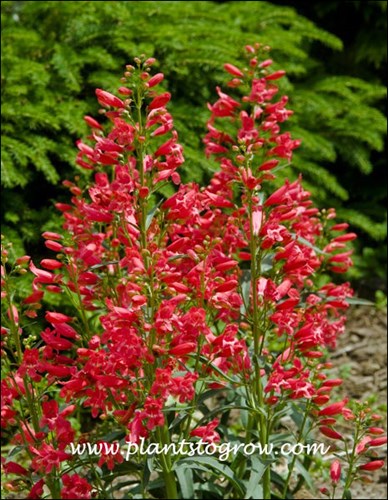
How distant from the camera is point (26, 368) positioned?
2.02 meters

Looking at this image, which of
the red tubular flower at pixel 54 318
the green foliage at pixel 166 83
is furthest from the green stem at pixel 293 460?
the green foliage at pixel 166 83

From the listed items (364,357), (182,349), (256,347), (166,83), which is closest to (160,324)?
(182,349)

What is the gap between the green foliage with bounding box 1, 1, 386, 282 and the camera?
353cm

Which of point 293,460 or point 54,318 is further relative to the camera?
point 293,460

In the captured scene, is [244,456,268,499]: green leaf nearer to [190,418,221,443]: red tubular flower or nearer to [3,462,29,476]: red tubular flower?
[190,418,221,443]: red tubular flower

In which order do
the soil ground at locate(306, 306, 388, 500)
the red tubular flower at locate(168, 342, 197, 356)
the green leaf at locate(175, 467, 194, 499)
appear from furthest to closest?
the soil ground at locate(306, 306, 388, 500)
the green leaf at locate(175, 467, 194, 499)
the red tubular flower at locate(168, 342, 197, 356)

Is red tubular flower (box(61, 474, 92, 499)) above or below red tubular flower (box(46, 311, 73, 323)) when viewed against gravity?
below

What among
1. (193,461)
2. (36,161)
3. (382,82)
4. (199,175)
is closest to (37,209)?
(36,161)

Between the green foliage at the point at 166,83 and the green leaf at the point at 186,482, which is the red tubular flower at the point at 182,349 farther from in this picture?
the green foliage at the point at 166,83

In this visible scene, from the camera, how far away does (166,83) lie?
160 inches

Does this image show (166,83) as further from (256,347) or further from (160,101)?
(256,347)

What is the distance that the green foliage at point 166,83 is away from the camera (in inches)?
139

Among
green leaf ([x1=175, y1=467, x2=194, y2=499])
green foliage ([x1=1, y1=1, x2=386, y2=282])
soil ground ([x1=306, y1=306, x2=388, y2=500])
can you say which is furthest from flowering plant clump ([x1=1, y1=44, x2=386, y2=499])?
soil ground ([x1=306, y1=306, x2=388, y2=500])

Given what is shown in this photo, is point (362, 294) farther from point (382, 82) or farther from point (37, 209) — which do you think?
point (37, 209)
